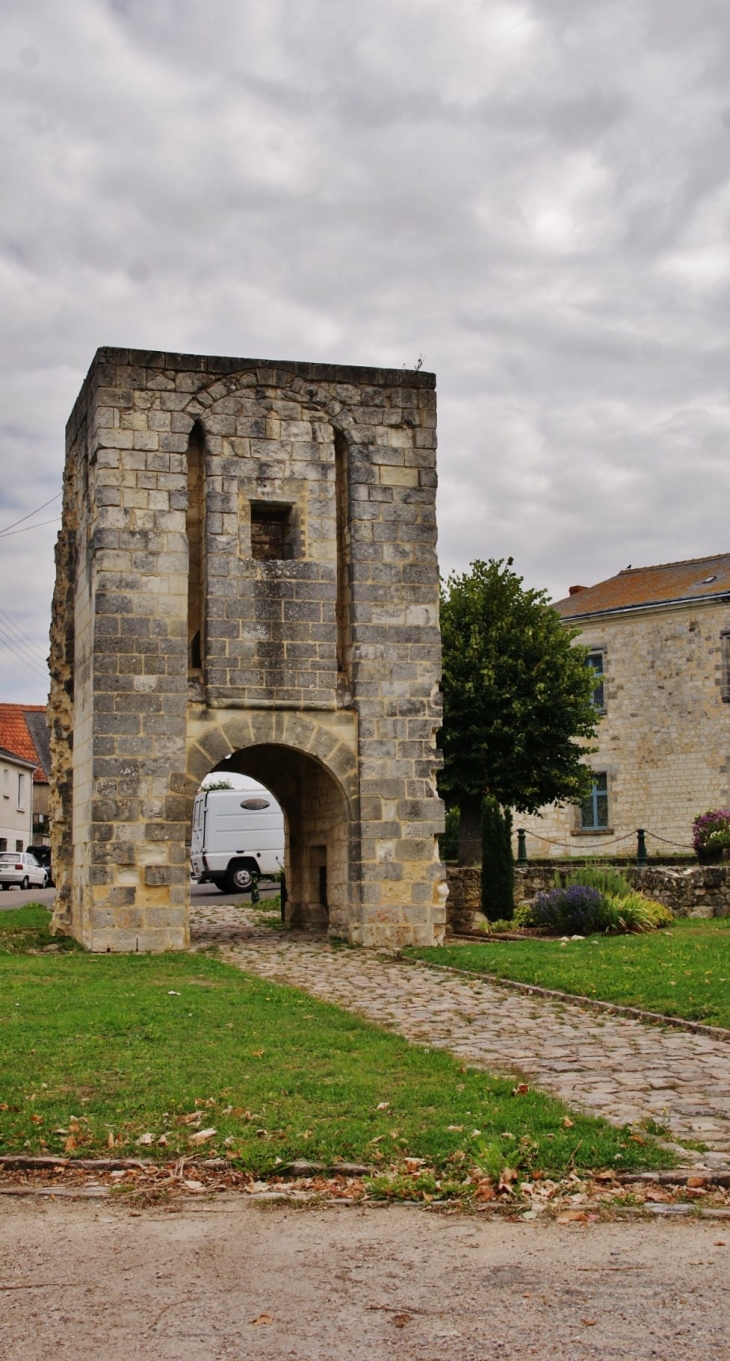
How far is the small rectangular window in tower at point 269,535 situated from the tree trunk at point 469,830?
41.2 feet

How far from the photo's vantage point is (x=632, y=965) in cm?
1248

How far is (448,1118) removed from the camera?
6121 mm

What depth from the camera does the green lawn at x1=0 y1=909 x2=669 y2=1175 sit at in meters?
5.69

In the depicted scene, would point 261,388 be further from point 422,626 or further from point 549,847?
point 549,847

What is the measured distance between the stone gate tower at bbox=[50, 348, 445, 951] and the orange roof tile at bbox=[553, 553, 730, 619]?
2069 centimetres

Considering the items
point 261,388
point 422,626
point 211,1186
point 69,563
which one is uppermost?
point 261,388

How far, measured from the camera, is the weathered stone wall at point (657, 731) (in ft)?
115

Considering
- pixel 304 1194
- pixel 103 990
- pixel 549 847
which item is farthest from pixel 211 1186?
pixel 549 847

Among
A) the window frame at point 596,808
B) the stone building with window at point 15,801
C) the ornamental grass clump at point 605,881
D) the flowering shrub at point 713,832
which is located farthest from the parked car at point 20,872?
the ornamental grass clump at point 605,881

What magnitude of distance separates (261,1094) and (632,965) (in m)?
6.59

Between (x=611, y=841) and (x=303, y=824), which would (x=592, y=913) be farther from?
(x=611, y=841)

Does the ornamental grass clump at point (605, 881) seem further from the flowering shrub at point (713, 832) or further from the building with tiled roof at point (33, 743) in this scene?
the building with tiled roof at point (33, 743)

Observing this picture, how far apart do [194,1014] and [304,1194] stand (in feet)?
14.7

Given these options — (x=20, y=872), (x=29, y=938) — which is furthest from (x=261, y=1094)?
(x=20, y=872)
